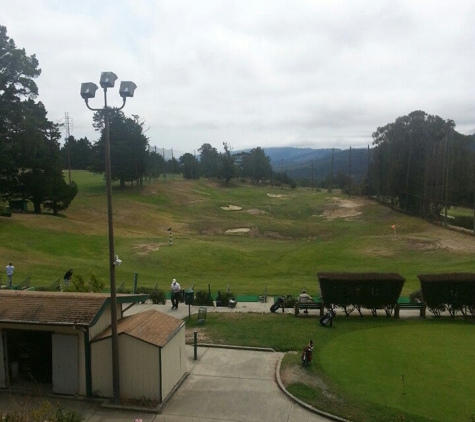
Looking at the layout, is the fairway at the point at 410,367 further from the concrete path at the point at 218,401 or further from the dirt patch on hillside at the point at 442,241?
the dirt patch on hillside at the point at 442,241

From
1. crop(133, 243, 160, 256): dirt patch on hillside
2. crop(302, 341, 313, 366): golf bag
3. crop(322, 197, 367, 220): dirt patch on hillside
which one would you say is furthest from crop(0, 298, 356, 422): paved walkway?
crop(322, 197, 367, 220): dirt patch on hillside

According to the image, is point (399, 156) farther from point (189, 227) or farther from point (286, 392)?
point (286, 392)

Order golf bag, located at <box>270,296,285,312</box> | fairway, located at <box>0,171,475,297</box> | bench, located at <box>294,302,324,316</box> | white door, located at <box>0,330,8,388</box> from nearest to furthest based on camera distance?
white door, located at <box>0,330,8,388</box>
bench, located at <box>294,302,324,316</box>
golf bag, located at <box>270,296,285,312</box>
fairway, located at <box>0,171,475,297</box>

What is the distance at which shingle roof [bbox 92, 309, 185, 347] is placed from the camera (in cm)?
1315

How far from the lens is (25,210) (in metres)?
51.1

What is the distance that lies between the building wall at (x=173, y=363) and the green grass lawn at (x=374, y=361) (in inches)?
134

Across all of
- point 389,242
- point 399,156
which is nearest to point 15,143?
point 389,242

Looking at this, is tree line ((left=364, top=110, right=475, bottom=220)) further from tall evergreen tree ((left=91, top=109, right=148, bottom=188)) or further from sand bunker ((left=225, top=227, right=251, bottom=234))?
tall evergreen tree ((left=91, top=109, right=148, bottom=188))

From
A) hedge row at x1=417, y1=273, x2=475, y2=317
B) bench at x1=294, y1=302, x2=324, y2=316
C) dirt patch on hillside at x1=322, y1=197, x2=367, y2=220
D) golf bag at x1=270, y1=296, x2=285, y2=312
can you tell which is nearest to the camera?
hedge row at x1=417, y1=273, x2=475, y2=317

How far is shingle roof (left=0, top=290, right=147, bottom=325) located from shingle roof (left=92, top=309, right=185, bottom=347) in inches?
32.4

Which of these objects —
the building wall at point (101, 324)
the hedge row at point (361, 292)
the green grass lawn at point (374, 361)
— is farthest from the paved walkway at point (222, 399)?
the hedge row at point (361, 292)

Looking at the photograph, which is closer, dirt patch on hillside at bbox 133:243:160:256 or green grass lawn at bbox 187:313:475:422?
green grass lawn at bbox 187:313:475:422

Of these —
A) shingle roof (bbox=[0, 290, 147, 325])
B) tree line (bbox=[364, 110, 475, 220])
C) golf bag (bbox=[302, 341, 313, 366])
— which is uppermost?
tree line (bbox=[364, 110, 475, 220])

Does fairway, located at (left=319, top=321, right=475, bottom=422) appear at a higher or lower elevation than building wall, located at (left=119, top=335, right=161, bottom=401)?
lower
